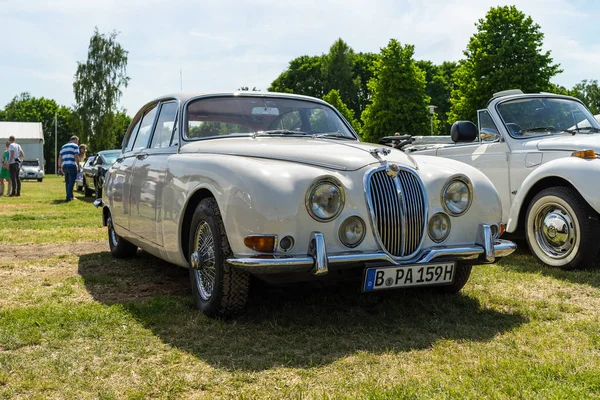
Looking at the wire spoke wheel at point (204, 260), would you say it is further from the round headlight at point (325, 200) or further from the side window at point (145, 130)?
the side window at point (145, 130)

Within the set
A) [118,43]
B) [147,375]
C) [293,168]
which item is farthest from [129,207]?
[118,43]

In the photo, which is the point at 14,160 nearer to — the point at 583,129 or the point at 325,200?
the point at 583,129

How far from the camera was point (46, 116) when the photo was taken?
283 feet

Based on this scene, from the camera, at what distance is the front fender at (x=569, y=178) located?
5.66 m

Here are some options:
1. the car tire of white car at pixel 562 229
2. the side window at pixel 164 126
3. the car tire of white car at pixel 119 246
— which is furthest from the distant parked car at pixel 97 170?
the car tire of white car at pixel 562 229

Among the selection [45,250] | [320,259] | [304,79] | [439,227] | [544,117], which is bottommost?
[45,250]

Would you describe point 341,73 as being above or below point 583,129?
above

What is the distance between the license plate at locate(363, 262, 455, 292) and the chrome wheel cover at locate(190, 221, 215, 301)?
1.10 metres

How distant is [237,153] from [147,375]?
178 centimetres

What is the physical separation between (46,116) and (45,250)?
8623 centimetres

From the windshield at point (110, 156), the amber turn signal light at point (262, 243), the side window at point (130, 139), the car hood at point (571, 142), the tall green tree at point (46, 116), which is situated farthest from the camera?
the tall green tree at point (46, 116)

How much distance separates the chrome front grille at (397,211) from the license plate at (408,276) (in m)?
0.15

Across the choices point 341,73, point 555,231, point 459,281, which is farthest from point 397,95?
point 459,281

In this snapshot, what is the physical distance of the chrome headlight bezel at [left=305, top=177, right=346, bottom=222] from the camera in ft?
12.2
